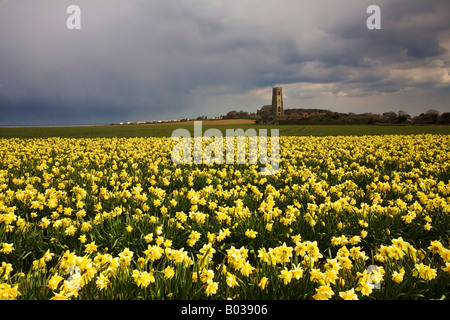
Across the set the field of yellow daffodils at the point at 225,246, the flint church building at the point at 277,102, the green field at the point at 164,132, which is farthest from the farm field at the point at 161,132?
the flint church building at the point at 277,102

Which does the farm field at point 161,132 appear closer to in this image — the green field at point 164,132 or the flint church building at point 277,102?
the green field at point 164,132

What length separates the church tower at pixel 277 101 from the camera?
16825cm

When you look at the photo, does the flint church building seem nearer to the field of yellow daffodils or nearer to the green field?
the green field

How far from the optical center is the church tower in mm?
168250

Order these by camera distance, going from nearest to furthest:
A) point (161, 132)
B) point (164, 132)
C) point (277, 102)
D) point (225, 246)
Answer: point (225, 246) < point (164, 132) < point (161, 132) < point (277, 102)

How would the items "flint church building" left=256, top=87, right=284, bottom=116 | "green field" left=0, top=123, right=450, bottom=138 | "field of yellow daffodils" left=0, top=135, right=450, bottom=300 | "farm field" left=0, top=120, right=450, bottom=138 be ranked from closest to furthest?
"field of yellow daffodils" left=0, top=135, right=450, bottom=300 < "farm field" left=0, top=120, right=450, bottom=138 < "green field" left=0, top=123, right=450, bottom=138 < "flint church building" left=256, top=87, right=284, bottom=116

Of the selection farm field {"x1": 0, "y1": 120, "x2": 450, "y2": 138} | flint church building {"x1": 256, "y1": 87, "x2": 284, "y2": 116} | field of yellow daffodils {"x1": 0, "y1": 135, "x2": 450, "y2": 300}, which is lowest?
field of yellow daffodils {"x1": 0, "y1": 135, "x2": 450, "y2": 300}

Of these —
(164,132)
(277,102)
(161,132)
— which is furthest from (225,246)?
(277,102)

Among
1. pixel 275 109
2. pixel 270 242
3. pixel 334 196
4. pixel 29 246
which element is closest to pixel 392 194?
pixel 334 196

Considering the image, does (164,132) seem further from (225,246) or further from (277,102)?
(277,102)

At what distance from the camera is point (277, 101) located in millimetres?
168625

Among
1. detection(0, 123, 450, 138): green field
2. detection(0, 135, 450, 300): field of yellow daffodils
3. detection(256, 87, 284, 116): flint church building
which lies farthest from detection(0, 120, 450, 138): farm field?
detection(256, 87, 284, 116): flint church building

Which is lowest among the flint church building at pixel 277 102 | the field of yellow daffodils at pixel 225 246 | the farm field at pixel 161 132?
the field of yellow daffodils at pixel 225 246
